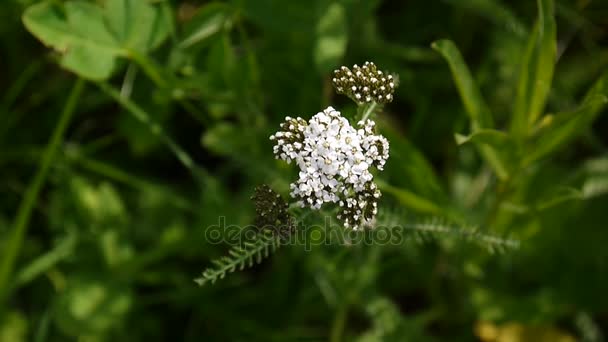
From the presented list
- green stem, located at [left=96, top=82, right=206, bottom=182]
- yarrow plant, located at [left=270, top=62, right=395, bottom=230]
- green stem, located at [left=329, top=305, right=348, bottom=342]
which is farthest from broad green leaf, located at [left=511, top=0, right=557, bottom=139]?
green stem, located at [left=96, top=82, right=206, bottom=182]

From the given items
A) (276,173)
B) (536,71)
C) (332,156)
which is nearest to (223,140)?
(276,173)

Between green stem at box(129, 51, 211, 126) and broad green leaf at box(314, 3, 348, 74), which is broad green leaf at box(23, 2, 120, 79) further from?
broad green leaf at box(314, 3, 348, 74)

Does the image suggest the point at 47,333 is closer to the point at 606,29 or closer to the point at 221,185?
the point at 221,185

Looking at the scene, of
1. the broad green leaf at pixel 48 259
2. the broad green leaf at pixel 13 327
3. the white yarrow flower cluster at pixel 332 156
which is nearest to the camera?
the white yarrow flower cluster at pixel 332 156

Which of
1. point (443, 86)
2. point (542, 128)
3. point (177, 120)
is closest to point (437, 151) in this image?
point (443, 86)

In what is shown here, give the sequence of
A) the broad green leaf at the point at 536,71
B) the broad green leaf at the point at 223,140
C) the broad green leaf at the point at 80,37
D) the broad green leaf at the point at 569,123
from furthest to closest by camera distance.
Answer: the broad green leaf at the point at 223,140
the broad green leaf at the point at 80,37
the broad green leaf at the point at 536,71
the broad green leaf at the point at 569,123

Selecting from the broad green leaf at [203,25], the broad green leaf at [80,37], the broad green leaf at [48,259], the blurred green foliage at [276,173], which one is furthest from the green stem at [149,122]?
the broad green leaf at [48,259]

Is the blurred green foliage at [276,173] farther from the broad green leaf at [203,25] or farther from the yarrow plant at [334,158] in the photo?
the yarrow plant at [334,158]
